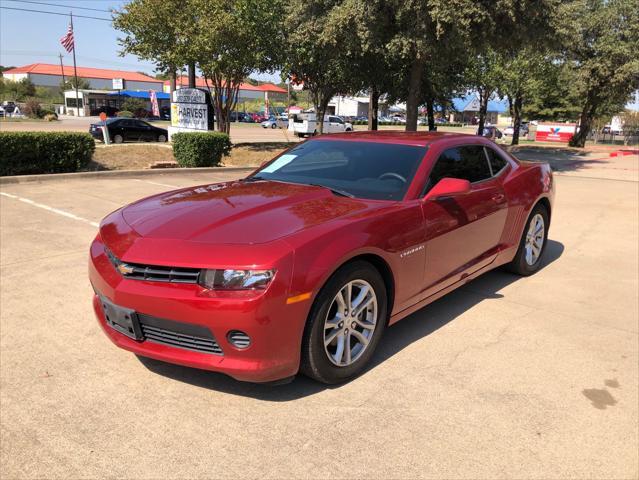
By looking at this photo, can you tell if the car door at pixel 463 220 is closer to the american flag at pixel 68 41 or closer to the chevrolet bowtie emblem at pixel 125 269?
the chevrolet bowtie emblem at pixel 125 269

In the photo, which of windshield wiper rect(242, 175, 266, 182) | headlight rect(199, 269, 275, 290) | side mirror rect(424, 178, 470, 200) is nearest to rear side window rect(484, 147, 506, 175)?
side mirror rect(424, 178, 470, 200)

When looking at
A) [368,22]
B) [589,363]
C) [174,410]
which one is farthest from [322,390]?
[368,22]

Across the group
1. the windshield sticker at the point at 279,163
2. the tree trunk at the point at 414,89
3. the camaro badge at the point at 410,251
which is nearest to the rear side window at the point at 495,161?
the camaro badge at the point at 410,251

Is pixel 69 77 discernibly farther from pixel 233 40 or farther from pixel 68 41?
pixel 233 40

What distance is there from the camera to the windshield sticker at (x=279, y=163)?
461cm

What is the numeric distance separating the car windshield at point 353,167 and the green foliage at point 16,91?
8125 cm

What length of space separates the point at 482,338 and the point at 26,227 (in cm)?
609

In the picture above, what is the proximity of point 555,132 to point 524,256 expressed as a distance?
42586mm

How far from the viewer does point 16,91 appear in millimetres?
75625

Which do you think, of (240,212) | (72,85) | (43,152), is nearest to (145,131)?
(43,152)

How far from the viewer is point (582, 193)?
42.0ft

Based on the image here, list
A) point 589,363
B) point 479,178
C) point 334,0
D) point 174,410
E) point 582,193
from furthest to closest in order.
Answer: point 334,0 → point 582,193 → point 479,178 → point 589,363 → point 174,410

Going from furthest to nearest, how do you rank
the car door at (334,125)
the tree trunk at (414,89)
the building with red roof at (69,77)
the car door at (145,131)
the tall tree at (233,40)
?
1. the building with red roof at (69,77)
2. the car door at (334,125)
3. the car door at (145,131)
4. the tree trunk at (414,89)
5. the tall tree at (233,40)

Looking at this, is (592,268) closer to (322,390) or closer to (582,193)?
(322,390)
